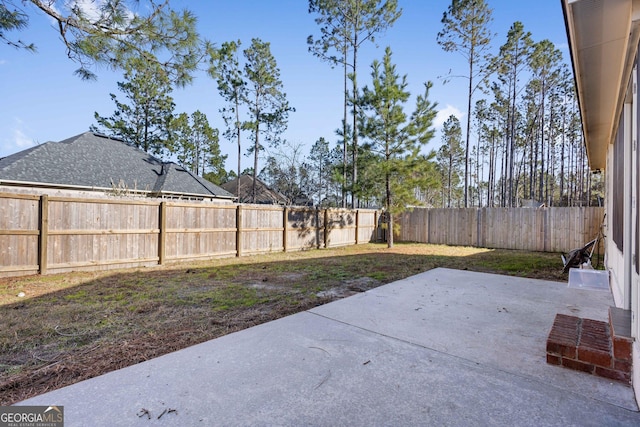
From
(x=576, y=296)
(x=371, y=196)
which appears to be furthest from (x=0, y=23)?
(x=371, y=196)

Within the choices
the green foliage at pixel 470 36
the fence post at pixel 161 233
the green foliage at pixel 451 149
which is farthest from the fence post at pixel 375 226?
the green foliage at pixel 451 149

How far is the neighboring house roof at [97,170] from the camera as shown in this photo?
10.8 metres

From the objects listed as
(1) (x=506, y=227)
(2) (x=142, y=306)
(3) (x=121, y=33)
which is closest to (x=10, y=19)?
(3) (x=121, y=33)

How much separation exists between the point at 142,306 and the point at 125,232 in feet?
11.5


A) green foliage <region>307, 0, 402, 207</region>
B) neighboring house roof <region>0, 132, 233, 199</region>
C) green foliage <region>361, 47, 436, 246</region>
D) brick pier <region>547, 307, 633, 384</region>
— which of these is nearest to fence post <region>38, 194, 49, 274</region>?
neighboring house roof <region>0, 132, 233, 199</region>

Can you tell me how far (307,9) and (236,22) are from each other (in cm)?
876

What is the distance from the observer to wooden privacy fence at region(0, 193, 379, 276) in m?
5.44

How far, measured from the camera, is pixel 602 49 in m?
2.21

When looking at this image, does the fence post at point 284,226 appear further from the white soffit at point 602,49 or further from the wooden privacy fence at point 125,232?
the white soffit at point 602,49

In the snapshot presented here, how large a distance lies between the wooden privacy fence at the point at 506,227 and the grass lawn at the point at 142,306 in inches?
148

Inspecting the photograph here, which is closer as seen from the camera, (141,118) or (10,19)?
(10,19)

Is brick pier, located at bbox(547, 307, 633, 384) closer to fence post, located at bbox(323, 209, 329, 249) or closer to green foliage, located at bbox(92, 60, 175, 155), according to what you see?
→ fence post, located at bbox(323, 209, 329, 249)

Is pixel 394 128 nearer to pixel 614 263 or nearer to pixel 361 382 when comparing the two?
pixel 614 263

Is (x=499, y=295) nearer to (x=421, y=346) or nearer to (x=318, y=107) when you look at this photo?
(x=421, y=346)
